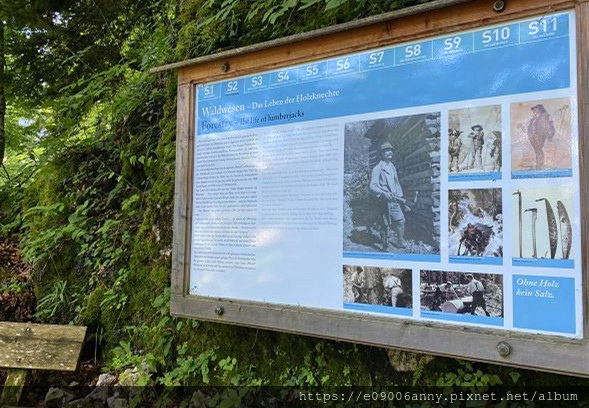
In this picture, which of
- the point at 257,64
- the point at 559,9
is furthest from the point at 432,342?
the point at 257,64

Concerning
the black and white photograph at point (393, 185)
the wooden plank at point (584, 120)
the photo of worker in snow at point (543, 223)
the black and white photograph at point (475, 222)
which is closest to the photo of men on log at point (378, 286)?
the black and white photograph at point (393, 185)

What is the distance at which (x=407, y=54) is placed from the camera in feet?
7.61

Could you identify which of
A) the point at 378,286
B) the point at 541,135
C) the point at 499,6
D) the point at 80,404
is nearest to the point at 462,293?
the point at 378,286

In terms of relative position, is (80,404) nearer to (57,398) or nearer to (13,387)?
(57,398)

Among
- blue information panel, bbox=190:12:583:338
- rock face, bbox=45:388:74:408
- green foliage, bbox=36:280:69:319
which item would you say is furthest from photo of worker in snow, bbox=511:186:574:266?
green foliage, bbox=36:280:69:319

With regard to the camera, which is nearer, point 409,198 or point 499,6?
point 499,6

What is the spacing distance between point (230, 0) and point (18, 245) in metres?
4.23

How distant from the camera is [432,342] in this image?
211 cm

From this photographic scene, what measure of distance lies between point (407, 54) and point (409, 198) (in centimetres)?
78

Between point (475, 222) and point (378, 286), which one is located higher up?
point (475, 222)

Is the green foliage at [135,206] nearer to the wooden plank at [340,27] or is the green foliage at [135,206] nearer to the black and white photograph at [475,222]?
the wooden plank at [340,27]

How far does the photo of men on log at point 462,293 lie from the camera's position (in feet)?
6.48

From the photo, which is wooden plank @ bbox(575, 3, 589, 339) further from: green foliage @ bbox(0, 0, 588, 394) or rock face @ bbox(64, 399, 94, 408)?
rock face @ bbox(64, 399, 94, 408)

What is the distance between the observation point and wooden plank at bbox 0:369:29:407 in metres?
3.31
